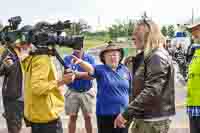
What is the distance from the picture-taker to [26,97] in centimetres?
489

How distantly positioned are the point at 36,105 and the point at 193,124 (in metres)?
1.93

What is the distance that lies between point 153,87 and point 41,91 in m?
1.12

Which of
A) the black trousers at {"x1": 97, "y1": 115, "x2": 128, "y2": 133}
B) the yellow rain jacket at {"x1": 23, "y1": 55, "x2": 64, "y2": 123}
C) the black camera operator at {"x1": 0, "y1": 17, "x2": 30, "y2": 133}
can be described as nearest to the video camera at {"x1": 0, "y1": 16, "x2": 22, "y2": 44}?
the yellow rain jacket at {"x1": 23, "y1": 55, "x2": 64, "y2": 123}

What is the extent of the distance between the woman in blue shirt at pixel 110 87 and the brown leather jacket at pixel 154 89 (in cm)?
142

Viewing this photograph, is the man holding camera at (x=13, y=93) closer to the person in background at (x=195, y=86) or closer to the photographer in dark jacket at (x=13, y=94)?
the photographer in dark jacket at (x=13, y=94)

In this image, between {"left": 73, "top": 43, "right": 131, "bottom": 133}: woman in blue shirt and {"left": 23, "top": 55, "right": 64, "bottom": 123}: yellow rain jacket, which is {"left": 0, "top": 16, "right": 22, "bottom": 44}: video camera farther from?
{"left": 73, "top": 43, "right": 131, "bottom": 133}: woman in blue shirt

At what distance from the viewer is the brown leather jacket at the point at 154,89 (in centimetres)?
422

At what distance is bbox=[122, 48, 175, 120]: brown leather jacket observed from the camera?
422cm

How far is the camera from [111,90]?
5.83 metres

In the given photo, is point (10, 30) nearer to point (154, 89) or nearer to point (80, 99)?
point (154, 89)

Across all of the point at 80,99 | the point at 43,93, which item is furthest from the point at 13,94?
the point at 43,93

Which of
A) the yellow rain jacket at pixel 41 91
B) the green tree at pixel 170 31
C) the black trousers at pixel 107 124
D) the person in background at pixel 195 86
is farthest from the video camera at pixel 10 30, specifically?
the green tree at pixel 170 31

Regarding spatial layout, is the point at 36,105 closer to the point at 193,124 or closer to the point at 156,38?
the point at 156,38

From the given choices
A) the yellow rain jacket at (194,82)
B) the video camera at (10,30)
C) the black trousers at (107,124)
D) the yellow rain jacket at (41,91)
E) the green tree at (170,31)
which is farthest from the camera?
the green tree at (170,31)
